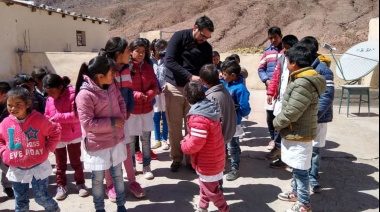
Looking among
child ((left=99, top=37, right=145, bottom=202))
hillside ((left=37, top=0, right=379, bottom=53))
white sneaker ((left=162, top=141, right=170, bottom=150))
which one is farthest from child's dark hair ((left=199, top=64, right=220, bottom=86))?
hillside ((left=37, top=0, right=379, bottom=53))

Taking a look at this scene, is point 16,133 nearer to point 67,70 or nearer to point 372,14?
point 67,70

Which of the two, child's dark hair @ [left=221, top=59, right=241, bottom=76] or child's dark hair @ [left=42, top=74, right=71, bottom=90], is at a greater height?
child's dark hair @ [left=221, top=59, right=241, bottom=76]

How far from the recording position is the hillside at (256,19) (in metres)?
28.0

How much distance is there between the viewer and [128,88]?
11.0ft

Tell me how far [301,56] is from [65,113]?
2.35 metres

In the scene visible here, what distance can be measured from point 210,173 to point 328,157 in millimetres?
2567

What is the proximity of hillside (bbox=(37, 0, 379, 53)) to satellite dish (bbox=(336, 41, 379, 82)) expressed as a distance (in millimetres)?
15981

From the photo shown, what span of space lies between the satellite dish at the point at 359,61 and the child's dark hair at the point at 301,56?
15.9ft

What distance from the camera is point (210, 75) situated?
303 cm

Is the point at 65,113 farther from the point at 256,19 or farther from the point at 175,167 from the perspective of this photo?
the point at 256,19

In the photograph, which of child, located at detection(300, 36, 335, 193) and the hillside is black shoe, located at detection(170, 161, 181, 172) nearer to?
child, located at detection(300, 36, 335, 193)

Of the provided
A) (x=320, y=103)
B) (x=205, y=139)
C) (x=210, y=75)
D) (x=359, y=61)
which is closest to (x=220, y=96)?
(x=210, y=75)

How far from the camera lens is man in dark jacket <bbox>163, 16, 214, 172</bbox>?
371 cm

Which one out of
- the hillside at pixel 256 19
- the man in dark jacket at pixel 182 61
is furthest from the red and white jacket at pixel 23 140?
the hillside at pixel 256 19
